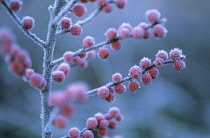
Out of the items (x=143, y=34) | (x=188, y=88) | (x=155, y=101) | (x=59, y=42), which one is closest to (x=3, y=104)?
(x=59, y=42)

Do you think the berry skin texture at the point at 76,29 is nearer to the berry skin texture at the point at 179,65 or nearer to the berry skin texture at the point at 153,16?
the berry skin texture at the point at 153,16

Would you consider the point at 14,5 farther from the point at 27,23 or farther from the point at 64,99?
the point at 64,99

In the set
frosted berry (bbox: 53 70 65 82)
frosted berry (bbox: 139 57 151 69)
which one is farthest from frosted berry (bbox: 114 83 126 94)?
frosted berry (bbox: 53 70 65 82)

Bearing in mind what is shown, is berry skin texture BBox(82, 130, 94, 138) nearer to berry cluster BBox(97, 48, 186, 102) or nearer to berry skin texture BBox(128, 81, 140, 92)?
berry cluster BBox(97, 48, 186, 102)

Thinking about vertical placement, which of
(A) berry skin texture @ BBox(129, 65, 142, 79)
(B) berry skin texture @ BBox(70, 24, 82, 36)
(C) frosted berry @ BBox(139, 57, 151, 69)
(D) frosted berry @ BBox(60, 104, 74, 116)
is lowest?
(D) frosted berry @ BBox(60, 104, 74, 116)

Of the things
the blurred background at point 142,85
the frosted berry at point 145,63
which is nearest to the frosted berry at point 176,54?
the frosted berry at point 145,63

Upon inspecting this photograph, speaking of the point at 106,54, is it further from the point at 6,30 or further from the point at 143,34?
the point at 6,30
